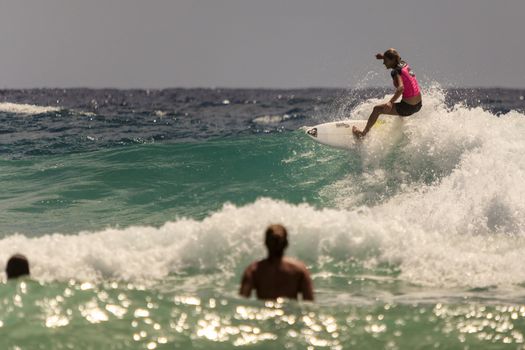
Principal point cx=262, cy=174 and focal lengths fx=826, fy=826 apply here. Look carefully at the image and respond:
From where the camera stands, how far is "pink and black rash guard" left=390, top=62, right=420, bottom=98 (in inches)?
552

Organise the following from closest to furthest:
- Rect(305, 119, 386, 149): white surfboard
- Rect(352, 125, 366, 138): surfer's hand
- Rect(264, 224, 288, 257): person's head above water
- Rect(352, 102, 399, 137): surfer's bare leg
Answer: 1. Rect(264, 224, 288, 257): person's head above water
2. Rect(352, 102, 399, 137): surfer's bare leg
3. Rect(352, 125, 366, 138): surfer's hand
4. Rect(305, 119, 386, 149): white surfboard

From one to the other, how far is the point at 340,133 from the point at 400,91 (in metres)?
1.92

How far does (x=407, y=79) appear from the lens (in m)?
14.2

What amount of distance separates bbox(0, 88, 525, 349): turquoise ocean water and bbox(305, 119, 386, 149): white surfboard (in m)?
0.23

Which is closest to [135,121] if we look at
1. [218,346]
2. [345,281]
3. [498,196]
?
[498,196]

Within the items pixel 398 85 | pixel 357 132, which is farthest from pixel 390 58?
pixel 357 132

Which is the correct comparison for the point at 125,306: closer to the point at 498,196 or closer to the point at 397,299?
the point at 397,299

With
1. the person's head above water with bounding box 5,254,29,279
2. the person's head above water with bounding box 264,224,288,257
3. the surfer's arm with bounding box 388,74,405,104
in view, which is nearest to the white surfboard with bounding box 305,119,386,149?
the surfer's arm with bounding box 388,74,405,104

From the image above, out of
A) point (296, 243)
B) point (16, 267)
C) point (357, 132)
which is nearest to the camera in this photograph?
point (16, 267)

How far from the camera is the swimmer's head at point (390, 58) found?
13813 mm

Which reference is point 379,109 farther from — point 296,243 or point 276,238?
point 276,238

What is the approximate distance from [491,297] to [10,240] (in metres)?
5.91

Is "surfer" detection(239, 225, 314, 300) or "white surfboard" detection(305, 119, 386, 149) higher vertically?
"white surfboard" detection(305, 119, 386, 149)

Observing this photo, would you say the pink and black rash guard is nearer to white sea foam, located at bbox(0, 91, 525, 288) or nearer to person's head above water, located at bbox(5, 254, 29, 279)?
white sea foam, located at bbox(0, 91, 525, 288)
